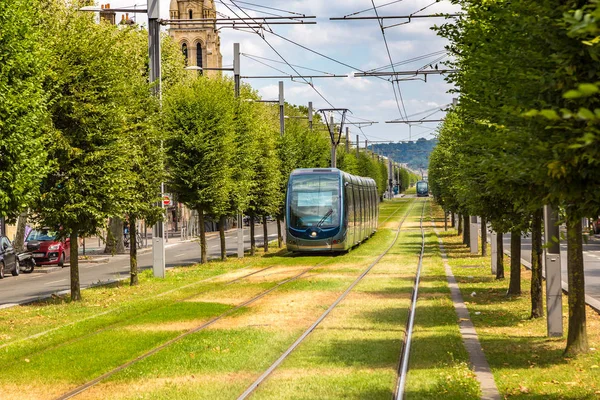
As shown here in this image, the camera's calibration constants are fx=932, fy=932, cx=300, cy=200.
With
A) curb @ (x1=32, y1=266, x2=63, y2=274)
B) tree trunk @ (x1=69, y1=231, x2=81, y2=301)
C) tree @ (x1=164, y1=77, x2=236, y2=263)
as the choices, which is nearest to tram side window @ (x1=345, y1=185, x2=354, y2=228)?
tree @ (x1=164, y1=77, x2=236, y2=263)

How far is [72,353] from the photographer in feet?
47.7

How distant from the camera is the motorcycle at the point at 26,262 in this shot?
39.3 metres

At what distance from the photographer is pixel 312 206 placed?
1519 inches

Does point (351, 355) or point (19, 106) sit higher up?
point (19, 106)

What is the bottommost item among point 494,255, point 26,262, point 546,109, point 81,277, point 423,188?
point 81,277

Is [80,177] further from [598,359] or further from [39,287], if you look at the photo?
[598,359]

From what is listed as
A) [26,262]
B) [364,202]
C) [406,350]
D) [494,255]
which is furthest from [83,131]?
[364,202]

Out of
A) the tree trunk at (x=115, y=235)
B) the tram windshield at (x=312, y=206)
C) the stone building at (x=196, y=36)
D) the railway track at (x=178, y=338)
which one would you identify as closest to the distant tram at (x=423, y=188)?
the stone building at (x=196, y=36)

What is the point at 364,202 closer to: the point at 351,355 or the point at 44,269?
the point at 44,269

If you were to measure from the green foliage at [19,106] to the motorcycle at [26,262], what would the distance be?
2153 centimetres

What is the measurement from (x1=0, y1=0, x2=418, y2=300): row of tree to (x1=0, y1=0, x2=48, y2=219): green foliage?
25 mm

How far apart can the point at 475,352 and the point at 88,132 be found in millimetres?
11753

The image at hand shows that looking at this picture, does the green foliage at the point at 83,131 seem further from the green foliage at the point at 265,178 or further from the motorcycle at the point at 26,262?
the green foliage at the point at 265,178

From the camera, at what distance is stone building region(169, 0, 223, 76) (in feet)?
408
